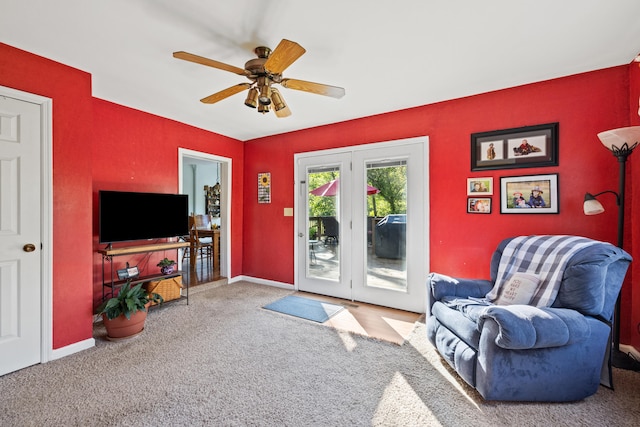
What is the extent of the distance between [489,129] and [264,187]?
3222mm

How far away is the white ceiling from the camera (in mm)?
1739

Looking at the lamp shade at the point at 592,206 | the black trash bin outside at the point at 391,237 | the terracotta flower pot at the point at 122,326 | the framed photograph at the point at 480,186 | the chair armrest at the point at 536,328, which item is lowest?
the terracotta flower pot at the point at 122,326

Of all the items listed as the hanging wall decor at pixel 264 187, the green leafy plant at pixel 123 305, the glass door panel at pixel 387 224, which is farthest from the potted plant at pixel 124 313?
the glass door panel at pixel 387 224

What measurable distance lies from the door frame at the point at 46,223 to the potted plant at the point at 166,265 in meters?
1.20

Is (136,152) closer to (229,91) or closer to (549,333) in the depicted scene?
(229,91)

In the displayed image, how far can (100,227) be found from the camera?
288 centimetres

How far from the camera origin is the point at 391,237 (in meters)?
3.51

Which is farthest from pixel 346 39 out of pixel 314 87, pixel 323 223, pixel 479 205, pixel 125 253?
pixel 125 253

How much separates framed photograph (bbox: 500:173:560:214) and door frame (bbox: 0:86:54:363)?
4074 mm

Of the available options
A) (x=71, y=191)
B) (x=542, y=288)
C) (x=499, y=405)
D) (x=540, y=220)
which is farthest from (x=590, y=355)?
(x=71, y=191)

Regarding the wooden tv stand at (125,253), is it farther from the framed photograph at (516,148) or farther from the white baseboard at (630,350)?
the white baseboard at (630,350)

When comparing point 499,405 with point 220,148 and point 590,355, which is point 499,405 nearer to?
point 590,355

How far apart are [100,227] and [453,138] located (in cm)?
388

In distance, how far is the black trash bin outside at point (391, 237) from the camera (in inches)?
135
